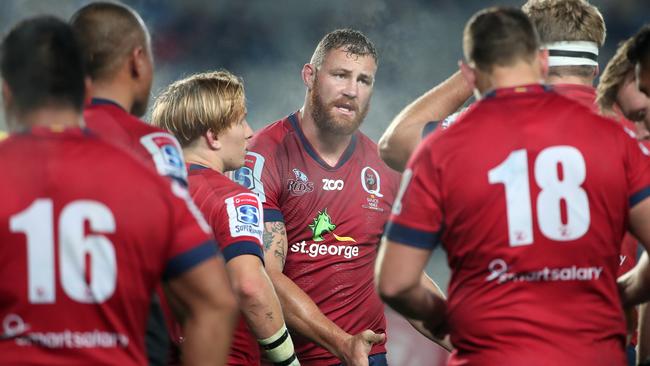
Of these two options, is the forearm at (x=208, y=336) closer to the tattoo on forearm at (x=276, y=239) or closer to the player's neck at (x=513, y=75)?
the player's neck at (x=513, y=75)

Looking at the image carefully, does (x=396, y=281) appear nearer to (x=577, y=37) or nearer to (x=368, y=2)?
(x=577, y=37)

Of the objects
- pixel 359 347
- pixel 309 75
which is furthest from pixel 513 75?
pixel 309 75

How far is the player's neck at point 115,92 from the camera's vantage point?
3.37 meters

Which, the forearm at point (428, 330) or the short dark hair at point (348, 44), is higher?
the short dark hair at point (348, 44)

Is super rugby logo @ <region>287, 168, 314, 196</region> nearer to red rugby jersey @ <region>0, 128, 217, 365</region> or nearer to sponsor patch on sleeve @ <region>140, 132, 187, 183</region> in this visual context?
sponsor patch on sleeve @ <region>140, 132, 187, 183</region>

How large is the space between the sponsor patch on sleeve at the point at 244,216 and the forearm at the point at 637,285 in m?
1.46

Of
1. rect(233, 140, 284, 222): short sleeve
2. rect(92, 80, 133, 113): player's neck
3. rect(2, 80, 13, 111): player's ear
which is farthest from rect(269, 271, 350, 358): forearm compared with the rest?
rect(2, 80, 13, 111): player's ear

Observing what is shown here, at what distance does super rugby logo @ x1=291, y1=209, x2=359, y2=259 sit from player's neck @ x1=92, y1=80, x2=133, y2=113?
245cm

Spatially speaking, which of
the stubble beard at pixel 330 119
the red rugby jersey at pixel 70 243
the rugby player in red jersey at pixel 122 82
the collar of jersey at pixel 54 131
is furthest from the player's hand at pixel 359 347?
the collar of jersey at pixel 54 131

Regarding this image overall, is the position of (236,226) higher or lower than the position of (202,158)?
lower

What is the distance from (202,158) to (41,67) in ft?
5.61

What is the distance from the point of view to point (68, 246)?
2604mm

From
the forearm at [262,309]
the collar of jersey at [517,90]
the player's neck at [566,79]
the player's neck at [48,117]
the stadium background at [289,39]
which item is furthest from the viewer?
the stadium background at [289,39]

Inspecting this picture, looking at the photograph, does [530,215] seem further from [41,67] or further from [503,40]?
[41,67]
